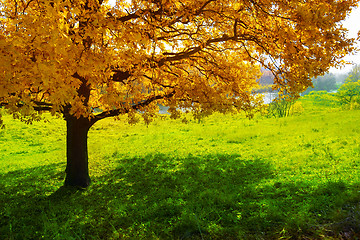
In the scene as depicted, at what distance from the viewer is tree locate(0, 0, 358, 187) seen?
5.48 m

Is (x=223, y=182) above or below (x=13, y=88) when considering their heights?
below

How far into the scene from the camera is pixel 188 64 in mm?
11133

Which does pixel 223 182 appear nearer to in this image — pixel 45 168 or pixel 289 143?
pixel 289 143

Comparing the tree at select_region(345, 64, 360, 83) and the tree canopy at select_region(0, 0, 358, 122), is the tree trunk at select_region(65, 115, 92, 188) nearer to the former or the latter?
the tree canopy at select_region(0, 0, 358, 122)

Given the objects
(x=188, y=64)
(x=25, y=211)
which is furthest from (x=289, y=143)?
(x=25, y=211)

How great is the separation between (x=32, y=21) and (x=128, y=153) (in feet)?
38.5

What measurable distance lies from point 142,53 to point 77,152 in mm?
5352

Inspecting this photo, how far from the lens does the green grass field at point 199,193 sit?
5.70 metres

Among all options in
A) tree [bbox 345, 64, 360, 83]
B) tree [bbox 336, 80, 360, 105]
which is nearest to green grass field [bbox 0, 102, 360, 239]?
tree [bbox 336, 80, 360, 105]

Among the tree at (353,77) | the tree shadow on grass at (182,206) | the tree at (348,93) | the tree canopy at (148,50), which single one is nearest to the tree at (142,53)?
the tree canopy at (148,50)

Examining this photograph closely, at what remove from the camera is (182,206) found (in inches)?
284

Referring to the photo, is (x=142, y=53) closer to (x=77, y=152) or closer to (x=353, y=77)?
(x=77, y=152)

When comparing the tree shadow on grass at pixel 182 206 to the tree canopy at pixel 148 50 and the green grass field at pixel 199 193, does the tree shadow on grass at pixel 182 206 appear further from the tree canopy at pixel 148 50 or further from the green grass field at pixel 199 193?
the tree canopy at pixel 148 50

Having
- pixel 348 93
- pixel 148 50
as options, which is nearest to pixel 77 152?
pixel 148 50
